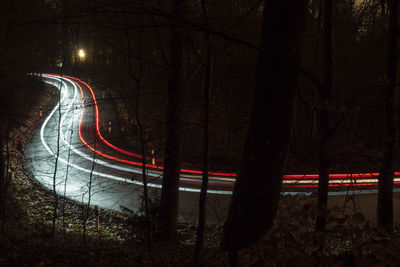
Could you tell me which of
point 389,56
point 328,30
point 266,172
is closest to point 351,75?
point 389,56

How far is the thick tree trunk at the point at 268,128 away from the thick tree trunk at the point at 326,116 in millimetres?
411

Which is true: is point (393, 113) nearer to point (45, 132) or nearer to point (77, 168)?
point (77, 168)

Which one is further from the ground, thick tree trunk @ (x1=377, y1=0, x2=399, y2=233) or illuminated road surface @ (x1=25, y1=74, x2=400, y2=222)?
thick tree trunk @ (x1=377, y1=0, x2=399, y2=233)

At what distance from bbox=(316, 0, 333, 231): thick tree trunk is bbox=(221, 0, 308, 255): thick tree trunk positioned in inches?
16.2

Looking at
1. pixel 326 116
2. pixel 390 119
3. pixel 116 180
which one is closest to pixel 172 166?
pixel 326 116

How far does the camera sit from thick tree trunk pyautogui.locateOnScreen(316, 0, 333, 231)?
3.23m

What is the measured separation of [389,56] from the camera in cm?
653

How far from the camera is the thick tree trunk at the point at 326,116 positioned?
3.23 metres

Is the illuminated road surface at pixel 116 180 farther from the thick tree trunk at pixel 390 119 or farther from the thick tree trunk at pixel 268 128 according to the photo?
the thick tree trunk at pixel 268 128

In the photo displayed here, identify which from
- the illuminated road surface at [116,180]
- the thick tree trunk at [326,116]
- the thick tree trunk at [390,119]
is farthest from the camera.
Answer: the illuminated road surface at [116,180]

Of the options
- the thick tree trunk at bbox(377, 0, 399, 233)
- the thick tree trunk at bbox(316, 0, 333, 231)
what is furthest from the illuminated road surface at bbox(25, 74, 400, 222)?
the thick tree trunk at bbox(316, 0, 333, 231)

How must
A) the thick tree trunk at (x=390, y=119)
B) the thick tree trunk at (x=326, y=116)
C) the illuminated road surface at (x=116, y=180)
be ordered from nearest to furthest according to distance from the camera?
the thick tree trunk at (x=326, y=116)
the thick tree trunk at (x=390, y=119)
the illuminated road surface at (x=116, y=180)

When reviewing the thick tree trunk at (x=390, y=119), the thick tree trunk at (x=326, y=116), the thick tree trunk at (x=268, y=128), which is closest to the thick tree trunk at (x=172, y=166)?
the thick tree trunk at (x=268, y=128)

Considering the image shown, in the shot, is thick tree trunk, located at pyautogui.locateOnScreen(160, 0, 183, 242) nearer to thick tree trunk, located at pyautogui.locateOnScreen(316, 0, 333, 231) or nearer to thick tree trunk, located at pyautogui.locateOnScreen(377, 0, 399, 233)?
thick tree trunk, located at pyautogui.locateOnScreen(316, 0, 333, 231)
